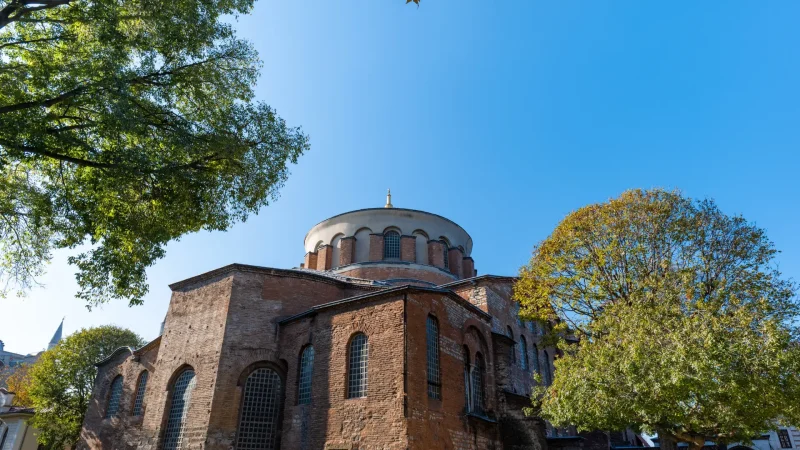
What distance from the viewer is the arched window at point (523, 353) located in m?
20.2

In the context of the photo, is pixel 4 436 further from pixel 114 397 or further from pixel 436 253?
pixel 436 253

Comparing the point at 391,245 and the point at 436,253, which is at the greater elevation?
the point at 391,245

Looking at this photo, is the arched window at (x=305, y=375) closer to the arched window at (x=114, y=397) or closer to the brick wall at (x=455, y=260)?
the arched window at (x=114, y=397)

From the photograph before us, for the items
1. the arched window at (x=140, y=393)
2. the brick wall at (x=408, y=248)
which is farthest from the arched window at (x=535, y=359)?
the arched window at (x=140, y=393)

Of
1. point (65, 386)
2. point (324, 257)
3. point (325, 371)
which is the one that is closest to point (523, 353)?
point (325, 371)

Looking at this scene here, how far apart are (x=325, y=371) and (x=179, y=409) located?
5.71 m

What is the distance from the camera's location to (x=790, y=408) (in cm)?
1076

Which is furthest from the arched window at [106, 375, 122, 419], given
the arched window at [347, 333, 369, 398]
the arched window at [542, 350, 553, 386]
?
the arched window at [542, 350, 553, 386]

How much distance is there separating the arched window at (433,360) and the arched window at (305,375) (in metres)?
3.74

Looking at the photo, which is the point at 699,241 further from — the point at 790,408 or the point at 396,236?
the point at 396,236

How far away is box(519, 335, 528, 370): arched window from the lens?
20156mm

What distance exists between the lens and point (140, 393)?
1989 cm

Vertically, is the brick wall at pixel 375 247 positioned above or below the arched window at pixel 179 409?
above

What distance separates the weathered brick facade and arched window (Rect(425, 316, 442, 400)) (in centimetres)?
12
